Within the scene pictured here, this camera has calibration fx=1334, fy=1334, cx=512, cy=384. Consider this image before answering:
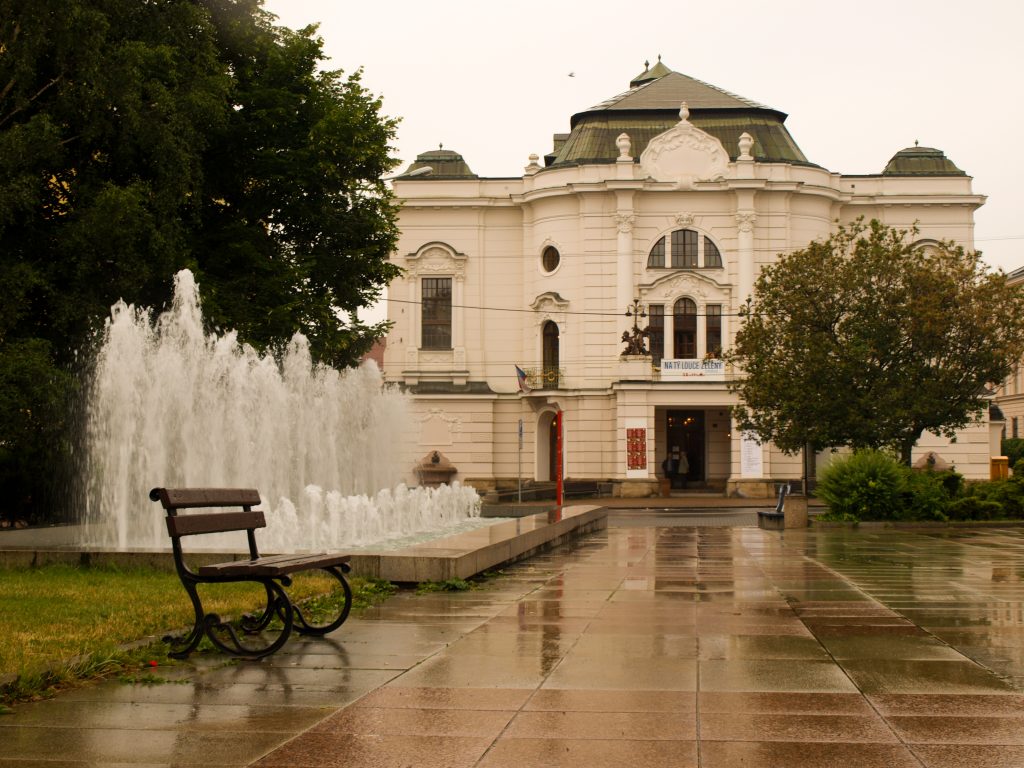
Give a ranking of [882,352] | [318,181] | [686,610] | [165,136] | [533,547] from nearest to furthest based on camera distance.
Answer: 1. [686,610]
2. [533,547]
3. [165,136]
4. [318,181]
5. [882,352]

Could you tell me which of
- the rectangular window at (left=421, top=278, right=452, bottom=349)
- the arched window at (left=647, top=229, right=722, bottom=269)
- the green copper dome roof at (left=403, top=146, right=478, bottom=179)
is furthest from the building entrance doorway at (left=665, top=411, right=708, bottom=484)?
the green copper dome roof at (left=403, top=146, right=478, bottom=179)

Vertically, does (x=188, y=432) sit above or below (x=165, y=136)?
below

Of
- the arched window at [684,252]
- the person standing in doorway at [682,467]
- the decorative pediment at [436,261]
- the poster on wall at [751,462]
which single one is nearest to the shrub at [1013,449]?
the person standing in doorway at [682,467]

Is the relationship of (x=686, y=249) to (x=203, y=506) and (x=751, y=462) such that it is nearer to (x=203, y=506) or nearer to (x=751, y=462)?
(x=751, y=462)

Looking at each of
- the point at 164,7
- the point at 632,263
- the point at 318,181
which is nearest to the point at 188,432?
the point at 164,7

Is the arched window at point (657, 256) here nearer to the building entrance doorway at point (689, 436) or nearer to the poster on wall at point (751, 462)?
the building entrance doorway at point (689, 436)

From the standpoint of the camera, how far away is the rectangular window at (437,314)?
58.7 meters

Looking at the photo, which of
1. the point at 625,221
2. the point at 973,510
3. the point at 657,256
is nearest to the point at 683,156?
the point at 625,221

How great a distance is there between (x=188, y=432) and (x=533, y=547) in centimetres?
687

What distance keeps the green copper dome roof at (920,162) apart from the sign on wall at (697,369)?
493 inches

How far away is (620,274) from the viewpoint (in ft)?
181

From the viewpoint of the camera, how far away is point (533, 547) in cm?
1895

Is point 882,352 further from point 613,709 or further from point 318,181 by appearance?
point 613,709

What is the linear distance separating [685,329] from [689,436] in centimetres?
503
